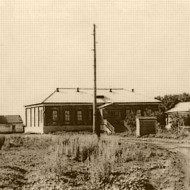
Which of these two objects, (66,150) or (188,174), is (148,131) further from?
(188,174)

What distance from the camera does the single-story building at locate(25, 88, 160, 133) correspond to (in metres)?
45.8

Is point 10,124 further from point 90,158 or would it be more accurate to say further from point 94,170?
point 94,170

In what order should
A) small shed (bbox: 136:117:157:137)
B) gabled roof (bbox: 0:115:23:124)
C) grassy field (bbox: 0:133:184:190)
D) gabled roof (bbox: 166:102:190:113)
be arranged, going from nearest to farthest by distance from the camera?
grassy field (bbox: 0:133:184:190) → small shed (bbox: 136:117:157:137) → gabled roof (bbox: 166:102:190:113) → gabled roof (bbox: 0:115:23:124)

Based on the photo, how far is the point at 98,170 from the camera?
12.9 metres

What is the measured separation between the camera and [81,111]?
47.3 meters

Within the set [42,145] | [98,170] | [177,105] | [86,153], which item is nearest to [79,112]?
[177,105]

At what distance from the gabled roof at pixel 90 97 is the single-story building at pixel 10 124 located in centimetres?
3515

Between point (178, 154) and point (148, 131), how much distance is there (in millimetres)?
15273

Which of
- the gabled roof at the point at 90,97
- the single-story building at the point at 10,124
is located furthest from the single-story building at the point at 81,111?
the single-story building at the point at 10,124

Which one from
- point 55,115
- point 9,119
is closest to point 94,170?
point 55,115

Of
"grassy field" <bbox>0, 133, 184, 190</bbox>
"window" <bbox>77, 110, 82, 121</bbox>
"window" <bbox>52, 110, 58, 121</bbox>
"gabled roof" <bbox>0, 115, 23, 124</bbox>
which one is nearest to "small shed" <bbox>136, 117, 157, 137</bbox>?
"grassy field" <bbox>0, 133, 184, 190</bbox>

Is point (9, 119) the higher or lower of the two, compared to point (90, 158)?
lower

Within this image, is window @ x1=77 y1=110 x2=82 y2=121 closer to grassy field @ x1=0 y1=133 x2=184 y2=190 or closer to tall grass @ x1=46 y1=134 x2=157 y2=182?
tall grass @ x1=46 y1=134 x2=157 y2=182

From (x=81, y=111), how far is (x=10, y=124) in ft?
133
